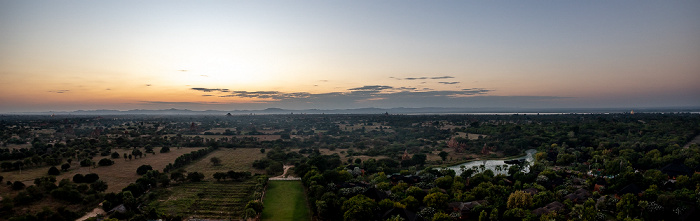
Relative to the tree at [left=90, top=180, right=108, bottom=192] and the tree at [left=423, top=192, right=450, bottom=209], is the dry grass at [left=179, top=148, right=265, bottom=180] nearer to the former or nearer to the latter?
the tree at [left=90, top=180, right=108, bottom=192]

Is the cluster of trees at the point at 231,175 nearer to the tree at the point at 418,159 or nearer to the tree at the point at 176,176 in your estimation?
the tree at the point at 176,176

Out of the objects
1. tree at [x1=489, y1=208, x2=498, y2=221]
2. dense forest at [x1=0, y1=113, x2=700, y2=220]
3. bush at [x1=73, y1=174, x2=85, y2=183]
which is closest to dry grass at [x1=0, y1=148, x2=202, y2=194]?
Result: dense forest at [x1=0, y1=113, x2=700, y2=220]

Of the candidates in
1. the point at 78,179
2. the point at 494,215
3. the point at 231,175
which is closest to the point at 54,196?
the point at 78,179

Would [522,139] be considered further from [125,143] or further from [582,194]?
[125,143]

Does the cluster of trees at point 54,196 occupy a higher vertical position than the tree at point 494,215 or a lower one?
higher

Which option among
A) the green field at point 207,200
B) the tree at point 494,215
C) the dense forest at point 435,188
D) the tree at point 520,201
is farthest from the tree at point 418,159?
the tree at point 494,215

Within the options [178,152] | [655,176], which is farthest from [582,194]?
[178,152]
